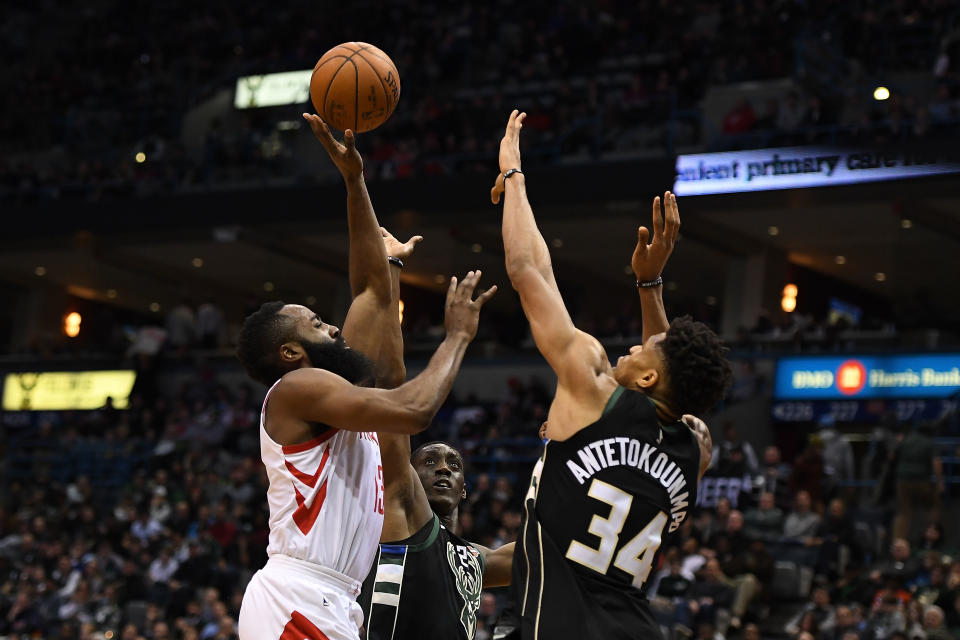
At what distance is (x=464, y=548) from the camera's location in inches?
223

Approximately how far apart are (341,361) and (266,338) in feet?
0.92

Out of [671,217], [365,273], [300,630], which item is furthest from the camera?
[365,273]

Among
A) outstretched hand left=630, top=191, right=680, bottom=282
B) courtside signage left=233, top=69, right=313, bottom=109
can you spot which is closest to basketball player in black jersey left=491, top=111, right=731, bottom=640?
outstretched hand left=630, top=191, right=680, bottom=282

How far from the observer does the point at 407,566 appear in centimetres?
540

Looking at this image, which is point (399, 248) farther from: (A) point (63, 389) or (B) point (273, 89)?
(B) point (273, 89)

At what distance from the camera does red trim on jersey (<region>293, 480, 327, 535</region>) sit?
179 inches

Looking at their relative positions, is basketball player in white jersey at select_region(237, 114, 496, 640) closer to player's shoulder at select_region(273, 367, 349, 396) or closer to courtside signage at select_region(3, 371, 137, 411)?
player's shoulder at select_region(273, 367, 349, 396)

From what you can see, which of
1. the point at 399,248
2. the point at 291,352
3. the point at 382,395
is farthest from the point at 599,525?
the point at 399,248

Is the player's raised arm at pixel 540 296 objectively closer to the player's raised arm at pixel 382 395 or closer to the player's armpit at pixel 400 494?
the player's raised arm at pixel 382 395

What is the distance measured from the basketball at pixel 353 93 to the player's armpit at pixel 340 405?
5.43ft

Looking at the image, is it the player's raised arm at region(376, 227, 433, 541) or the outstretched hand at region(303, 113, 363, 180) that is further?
the player's raised arm at region(376, 227, 433, 541)

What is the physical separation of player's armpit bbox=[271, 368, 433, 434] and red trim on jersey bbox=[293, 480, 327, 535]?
25 centimetres

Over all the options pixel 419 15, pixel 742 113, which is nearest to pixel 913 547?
pixel 742 113

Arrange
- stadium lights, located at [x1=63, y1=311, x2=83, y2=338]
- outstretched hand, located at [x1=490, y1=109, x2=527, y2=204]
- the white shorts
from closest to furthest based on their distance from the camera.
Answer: the white shorts
outstretched hand, located at [x1=490, y1=109, x2=527, y2=204]
stadium lights, located at [x1=63, y1=311, x2=83, y2=338]
